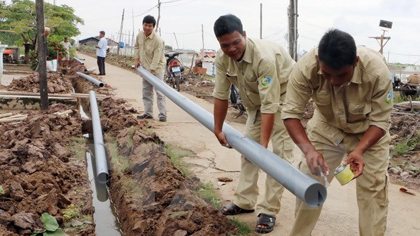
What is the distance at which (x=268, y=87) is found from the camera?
3664 mm

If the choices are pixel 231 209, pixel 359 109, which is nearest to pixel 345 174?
pixel 359 109

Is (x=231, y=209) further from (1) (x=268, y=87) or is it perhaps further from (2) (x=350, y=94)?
(2) (x=350, y=94)

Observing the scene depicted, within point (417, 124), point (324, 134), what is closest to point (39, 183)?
point (324, 134)

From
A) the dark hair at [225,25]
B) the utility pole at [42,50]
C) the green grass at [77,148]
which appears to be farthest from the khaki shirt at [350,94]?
the utility pole at [42,50]

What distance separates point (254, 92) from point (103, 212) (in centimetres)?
249

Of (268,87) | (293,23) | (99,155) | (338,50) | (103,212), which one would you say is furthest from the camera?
(293,23)

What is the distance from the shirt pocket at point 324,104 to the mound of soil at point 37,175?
2.34 metres

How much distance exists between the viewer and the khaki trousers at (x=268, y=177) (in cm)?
412

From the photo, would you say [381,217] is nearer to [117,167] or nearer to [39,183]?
[39,183]

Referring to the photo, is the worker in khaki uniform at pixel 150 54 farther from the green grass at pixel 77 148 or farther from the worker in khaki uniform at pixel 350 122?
the worker in khaki uniform at pixel 350 122

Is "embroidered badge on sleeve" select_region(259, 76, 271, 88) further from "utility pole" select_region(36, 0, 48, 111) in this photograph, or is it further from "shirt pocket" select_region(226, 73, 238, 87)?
"utility pole" select_region(36, 0, 48, 111)

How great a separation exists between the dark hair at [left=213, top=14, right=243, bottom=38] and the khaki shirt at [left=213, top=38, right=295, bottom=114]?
29cm

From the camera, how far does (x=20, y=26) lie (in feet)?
77.1

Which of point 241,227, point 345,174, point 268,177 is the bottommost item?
point 241,227
